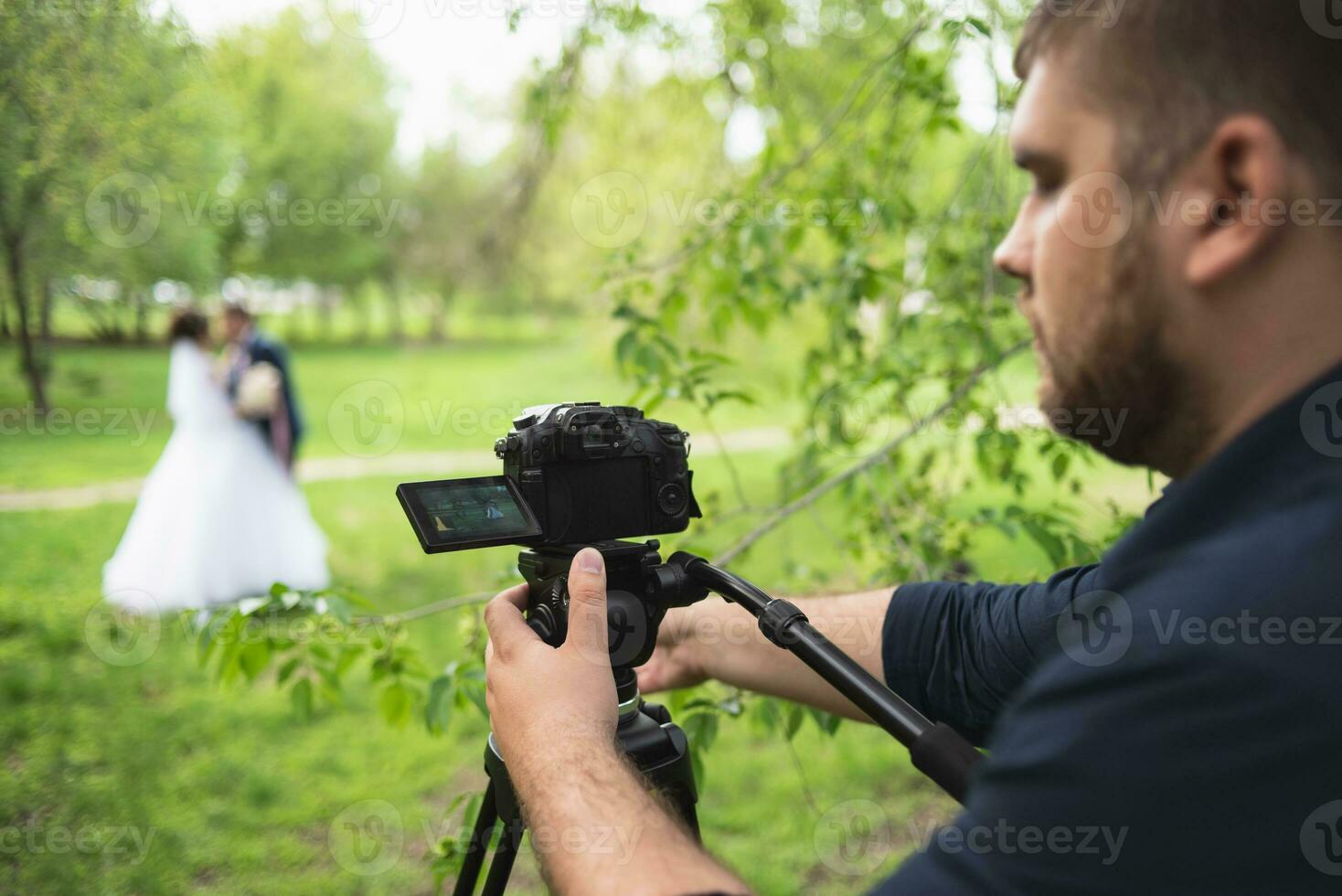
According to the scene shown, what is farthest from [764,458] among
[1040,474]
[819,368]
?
[819,368]

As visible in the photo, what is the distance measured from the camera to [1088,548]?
1994mm

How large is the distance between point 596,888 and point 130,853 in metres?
2.76

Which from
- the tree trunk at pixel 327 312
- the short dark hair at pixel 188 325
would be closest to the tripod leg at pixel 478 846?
the short dark hair at pixel 188 325

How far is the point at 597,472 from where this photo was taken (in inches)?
47.1

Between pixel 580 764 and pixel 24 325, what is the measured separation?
7.03 feet

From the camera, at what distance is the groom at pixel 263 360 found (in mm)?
5340

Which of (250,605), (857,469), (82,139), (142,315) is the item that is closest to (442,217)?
(142,315)

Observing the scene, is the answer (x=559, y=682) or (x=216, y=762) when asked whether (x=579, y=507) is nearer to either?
(x=559, y=682)

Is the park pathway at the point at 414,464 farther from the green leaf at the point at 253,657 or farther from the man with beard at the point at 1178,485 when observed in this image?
the man with beard at the point at 1178,485

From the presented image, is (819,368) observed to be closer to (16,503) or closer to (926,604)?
(926,604)

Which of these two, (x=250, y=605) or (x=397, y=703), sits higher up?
(x=250, y=605)

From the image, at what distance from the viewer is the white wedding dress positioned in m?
4.86

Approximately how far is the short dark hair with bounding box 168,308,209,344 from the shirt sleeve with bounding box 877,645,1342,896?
200 inches

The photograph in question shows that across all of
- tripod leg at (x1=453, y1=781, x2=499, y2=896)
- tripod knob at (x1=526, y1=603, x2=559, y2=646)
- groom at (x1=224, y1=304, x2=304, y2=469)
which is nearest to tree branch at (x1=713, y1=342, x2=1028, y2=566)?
tripod leg at (x1=453, y1=781, x2=499, y2=896)
